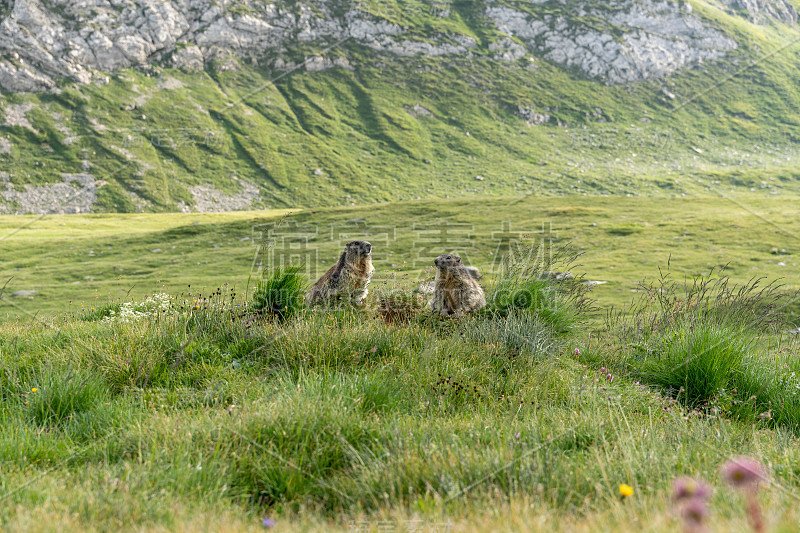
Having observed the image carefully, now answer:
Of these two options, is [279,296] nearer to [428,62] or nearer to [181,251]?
[181,251]

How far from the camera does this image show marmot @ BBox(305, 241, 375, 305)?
9.17m

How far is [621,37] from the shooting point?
15512cm

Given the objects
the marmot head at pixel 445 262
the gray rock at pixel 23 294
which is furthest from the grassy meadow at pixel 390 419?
the gray rock at pixel 23 294

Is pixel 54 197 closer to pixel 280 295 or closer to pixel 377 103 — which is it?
pixel 377 103

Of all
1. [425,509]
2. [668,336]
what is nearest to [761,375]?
[668,336]

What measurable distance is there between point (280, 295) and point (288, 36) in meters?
162

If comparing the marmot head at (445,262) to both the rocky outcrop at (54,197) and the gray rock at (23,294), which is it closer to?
the gray rock at (23,294)

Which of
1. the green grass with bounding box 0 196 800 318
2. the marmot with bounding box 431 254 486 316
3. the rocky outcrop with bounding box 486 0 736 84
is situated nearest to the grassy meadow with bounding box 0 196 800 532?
the marmot with bounding box 431 254 486 316

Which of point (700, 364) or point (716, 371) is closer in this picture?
point (716, 371)

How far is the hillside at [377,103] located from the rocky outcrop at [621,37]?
0.65 meters

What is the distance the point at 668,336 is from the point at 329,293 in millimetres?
5816

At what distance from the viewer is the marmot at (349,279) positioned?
9172 millimetres

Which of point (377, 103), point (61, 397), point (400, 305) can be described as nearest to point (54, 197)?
point (377, 103)

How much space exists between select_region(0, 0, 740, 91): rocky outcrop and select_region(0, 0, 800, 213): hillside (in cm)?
58
